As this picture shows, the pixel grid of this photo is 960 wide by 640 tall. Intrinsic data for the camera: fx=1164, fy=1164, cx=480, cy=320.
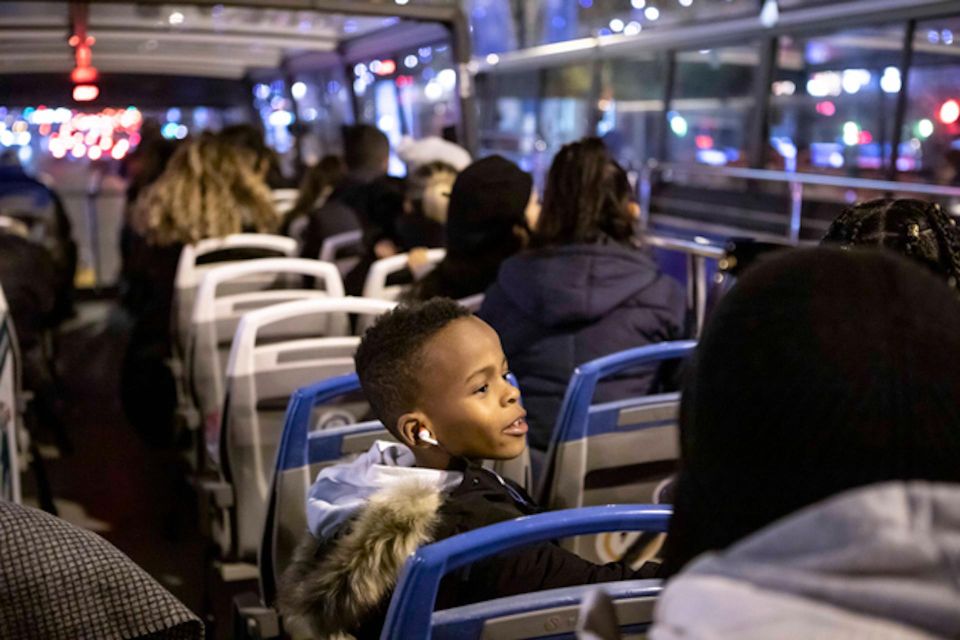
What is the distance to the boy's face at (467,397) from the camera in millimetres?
1826

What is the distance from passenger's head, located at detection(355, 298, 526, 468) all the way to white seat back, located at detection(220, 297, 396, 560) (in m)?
1.14

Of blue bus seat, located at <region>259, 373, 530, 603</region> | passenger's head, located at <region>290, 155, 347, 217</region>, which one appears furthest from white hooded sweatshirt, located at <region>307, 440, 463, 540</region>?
passenger's head, located at <region>290, 155, 347, 217</region>

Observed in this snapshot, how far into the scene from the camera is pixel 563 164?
3.25m

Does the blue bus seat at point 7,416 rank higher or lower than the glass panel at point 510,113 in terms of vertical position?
lower

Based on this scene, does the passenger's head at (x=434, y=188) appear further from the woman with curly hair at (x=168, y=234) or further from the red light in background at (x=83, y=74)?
the red light in background at (x=83, y=74)

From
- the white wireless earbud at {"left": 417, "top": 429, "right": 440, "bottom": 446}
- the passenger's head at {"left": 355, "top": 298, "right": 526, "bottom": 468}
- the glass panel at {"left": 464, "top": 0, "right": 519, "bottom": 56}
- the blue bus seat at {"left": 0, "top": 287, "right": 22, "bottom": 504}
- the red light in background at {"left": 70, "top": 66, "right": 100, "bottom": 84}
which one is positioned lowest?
the blue bus seat at {"left": 0, "top": 287, "right": 22, "bottom": 504}

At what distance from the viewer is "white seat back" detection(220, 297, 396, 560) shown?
9.93 feet

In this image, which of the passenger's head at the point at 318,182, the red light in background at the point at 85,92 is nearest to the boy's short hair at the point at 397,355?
the passenger's head at the point at 318,182

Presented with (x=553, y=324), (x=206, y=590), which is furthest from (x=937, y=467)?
(x=206, y=590)

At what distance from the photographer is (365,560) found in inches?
60.3

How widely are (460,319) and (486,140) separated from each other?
479 inches

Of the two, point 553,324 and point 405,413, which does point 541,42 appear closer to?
point 553,324

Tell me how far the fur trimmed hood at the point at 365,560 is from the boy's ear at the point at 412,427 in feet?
0.67

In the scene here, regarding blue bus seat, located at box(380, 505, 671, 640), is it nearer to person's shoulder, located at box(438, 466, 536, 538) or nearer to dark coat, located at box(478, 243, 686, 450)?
person's shoulder, located at box(438, 466, 536, 538)
